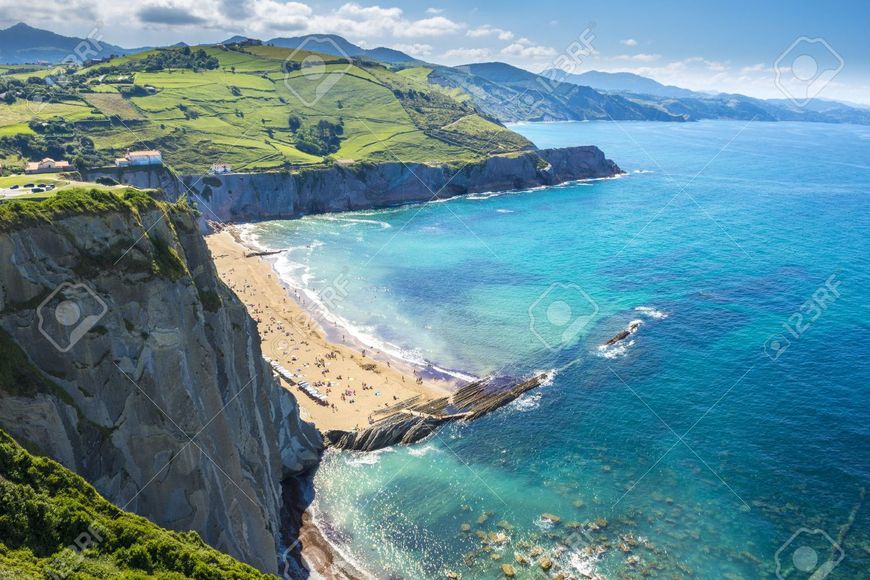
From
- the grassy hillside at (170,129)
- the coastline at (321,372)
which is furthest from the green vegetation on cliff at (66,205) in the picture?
the grassy hillside at (170,129)

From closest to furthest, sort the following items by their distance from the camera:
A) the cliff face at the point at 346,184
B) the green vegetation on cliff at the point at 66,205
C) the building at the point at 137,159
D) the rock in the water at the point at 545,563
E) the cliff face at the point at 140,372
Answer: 1. the cliff face at the point at 140,372
2. the green vegetation on cliff at the point at 66,205
3. the rock in the water at the point at 545,563
4. the building at the point at 137,159
5. the cliff face at the point at 346,184

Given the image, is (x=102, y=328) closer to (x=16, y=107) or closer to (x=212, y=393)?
(x=212, y=393)

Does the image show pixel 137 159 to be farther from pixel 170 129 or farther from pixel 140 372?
pixel 140 372

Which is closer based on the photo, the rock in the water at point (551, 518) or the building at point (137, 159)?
the rock in the water at point (551, 518)

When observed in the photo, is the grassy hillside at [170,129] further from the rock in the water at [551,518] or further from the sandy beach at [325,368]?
the rock in the water at [551,518]

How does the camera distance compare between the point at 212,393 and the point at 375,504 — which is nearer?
the point at 212,393

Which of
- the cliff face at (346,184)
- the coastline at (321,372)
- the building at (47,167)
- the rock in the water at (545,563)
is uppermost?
the building at (47,167)

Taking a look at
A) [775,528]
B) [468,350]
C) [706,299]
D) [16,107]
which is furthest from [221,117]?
[775,528]
